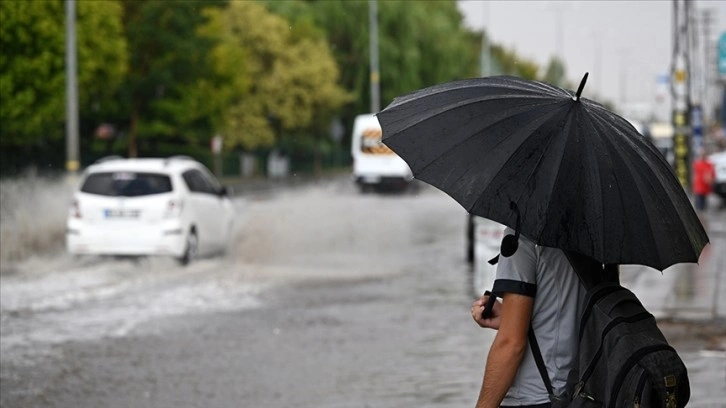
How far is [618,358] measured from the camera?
412 cm

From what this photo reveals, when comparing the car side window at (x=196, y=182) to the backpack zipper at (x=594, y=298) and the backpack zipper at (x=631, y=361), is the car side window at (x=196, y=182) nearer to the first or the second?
the backpack zipper at (x=594, y=298)

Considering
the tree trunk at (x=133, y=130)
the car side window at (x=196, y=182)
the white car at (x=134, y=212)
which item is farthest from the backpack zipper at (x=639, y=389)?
the tree trunk at (x=133, y=130)

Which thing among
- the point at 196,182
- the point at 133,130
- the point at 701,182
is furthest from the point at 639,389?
the point at 133,130

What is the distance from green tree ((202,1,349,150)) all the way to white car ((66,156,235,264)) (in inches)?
1691

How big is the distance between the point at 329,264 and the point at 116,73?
18710 mm

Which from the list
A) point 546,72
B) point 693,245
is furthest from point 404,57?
point 546,72

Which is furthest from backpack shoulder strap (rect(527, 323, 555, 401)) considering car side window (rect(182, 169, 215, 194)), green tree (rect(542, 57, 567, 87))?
green tree (rect(542, 57, 567, 87))

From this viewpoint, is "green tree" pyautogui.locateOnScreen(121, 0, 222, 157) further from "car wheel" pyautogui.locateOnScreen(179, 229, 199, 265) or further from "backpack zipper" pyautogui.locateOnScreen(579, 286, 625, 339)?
"backpack zipper" pyautogui.locateOnScreen(579, 286, 625, 339)

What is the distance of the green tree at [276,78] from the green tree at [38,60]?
29.2m

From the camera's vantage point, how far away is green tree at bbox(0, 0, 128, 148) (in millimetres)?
28328

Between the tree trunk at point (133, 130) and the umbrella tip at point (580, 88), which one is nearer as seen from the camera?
the umbrella tip at point (580, 88)

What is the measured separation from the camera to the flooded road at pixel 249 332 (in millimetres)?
10047

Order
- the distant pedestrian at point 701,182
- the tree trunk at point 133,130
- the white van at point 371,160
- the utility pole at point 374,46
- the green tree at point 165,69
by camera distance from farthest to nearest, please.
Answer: the utility pole at point 374,46, the white van at point 371,160, the tree trunk at point 133,130, the green tree at point 165,69, the distant pedestrian at point 701,182

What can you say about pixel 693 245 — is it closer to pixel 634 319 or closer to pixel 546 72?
pixel 634 319
